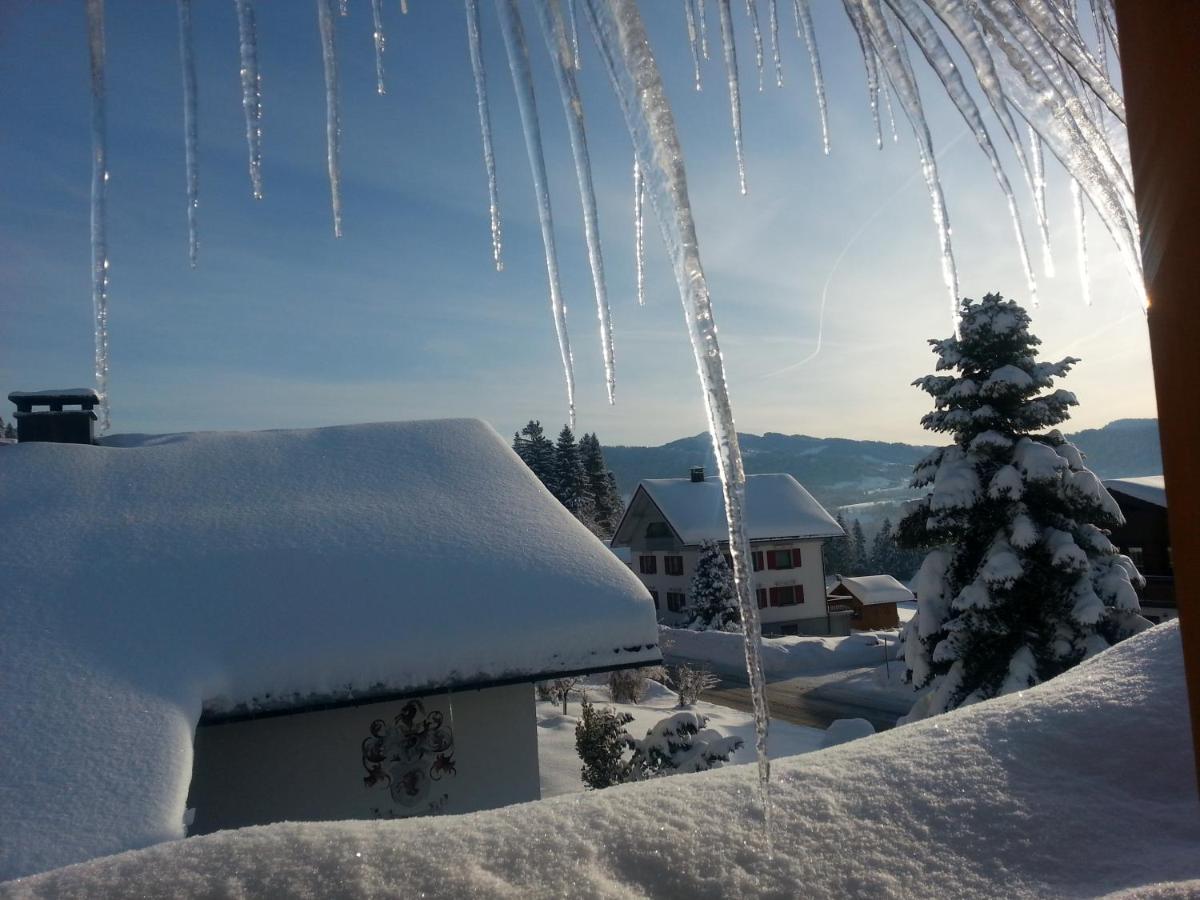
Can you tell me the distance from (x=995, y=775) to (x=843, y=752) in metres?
0.48

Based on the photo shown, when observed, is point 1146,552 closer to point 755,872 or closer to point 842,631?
point 842,631

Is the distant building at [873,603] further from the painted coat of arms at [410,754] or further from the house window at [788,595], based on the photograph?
the painted coat of arms at [410,754]

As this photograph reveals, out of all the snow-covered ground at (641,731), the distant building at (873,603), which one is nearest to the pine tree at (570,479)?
the distant building at (873,603)

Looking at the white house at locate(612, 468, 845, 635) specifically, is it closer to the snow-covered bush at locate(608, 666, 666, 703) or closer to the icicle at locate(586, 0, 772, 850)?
the snow-covered bush at locate(608, 666, 666, 703)

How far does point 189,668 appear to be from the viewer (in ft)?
18.7

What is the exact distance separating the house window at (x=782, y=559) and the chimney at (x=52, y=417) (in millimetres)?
29937

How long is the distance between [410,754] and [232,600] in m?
2.19

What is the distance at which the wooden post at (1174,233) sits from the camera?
690mm

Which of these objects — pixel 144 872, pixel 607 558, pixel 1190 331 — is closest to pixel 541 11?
pixel 1190 331

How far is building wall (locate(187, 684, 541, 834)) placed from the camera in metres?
6.45

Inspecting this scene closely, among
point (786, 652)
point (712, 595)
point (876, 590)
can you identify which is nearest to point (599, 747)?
point (786, 652)

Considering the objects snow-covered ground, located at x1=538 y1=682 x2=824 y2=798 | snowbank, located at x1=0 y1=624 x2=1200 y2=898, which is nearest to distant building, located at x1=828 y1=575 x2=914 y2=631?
snow-covered ground, located at x1=538 y1=682 x2=824 y2=798

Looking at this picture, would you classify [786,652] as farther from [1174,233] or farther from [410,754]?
[1174,233]

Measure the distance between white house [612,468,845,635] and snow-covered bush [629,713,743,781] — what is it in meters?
23.6
